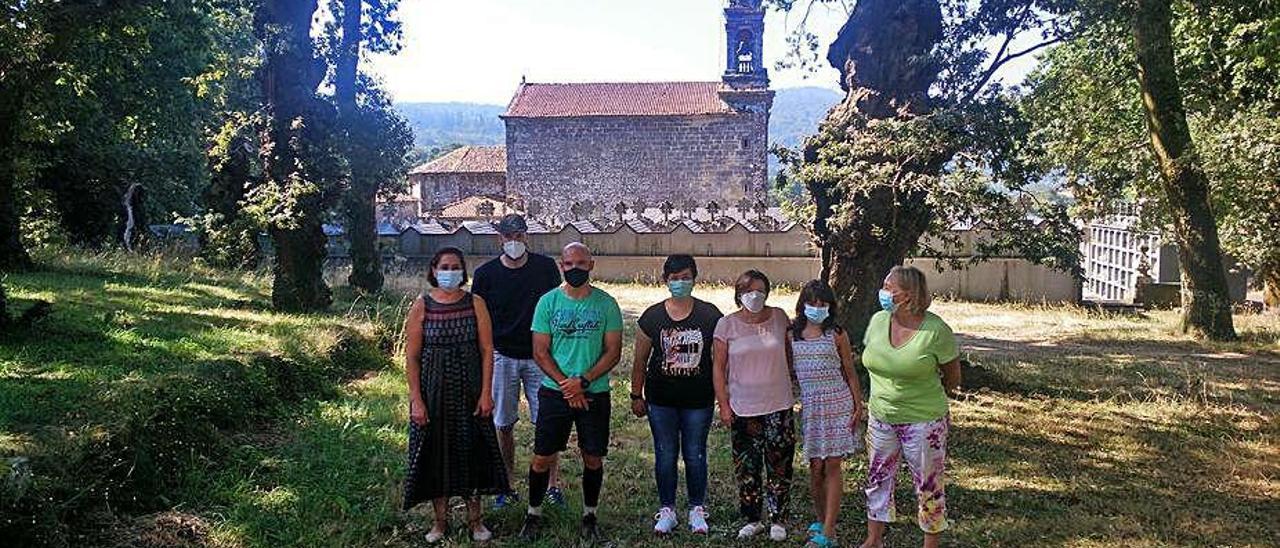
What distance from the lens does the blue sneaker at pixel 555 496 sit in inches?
208

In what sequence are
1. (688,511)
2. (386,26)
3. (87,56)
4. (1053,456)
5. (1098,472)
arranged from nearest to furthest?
(688,511)
(1098,472)
(1053,456)
(87,56)
(386,26)

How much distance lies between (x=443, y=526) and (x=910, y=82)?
5.73 meters

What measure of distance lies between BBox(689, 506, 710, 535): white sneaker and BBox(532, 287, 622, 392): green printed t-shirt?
805mm

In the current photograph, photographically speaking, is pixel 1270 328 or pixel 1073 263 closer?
pixel 1073 263

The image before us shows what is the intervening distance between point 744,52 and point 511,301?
4429 cm

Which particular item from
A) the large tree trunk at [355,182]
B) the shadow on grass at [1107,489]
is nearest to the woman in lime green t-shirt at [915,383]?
the shadow on grass at [1107,489]

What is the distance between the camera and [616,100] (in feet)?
163

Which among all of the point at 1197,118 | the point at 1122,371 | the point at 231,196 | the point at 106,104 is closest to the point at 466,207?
the point at 231,196

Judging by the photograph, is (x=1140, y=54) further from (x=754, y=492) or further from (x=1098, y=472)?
(x=754, y=492)

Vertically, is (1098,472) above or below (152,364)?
below

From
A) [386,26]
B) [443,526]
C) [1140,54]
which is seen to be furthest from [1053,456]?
[386,26]

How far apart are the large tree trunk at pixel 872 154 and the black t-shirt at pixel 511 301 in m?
3.69

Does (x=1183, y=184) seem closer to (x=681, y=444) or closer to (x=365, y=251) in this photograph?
(x=681, y=444)

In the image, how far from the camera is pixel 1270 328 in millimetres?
13977
